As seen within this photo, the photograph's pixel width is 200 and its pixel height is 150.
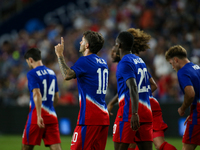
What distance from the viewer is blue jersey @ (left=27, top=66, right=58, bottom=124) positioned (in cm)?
632

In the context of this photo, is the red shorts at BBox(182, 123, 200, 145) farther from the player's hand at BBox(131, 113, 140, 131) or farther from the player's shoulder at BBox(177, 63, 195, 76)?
the player's hand at BBox(131, 113, 140, 131)

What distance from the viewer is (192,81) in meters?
5.44

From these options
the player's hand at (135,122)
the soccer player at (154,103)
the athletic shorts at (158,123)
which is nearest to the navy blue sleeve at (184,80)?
the soccer player at (154,103)

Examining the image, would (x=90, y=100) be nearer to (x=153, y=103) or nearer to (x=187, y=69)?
(x=153, y=103)

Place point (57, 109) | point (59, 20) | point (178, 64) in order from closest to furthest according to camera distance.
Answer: point (178, 64), point (57, 109), point (59, 20)

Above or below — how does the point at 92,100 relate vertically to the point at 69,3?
below

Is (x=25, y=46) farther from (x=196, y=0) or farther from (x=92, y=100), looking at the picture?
(x=92, y=100)

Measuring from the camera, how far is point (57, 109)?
13711 millimetres

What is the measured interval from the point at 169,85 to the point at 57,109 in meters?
4.66

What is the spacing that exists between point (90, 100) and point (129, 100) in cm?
55

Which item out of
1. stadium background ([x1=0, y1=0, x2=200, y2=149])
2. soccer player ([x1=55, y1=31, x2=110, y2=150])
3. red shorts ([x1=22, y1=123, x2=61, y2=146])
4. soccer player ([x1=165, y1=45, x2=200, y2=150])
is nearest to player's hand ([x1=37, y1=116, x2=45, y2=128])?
red shorts ([x1=22, y1=123, x2=61, y2=146])

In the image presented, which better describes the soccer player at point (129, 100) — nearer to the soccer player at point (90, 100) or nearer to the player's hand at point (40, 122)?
the soccer player at point (90, 100)

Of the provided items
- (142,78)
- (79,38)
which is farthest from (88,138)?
(79,38)

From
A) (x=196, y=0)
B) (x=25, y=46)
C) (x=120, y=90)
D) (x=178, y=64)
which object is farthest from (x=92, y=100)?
(x=25, y=46)
